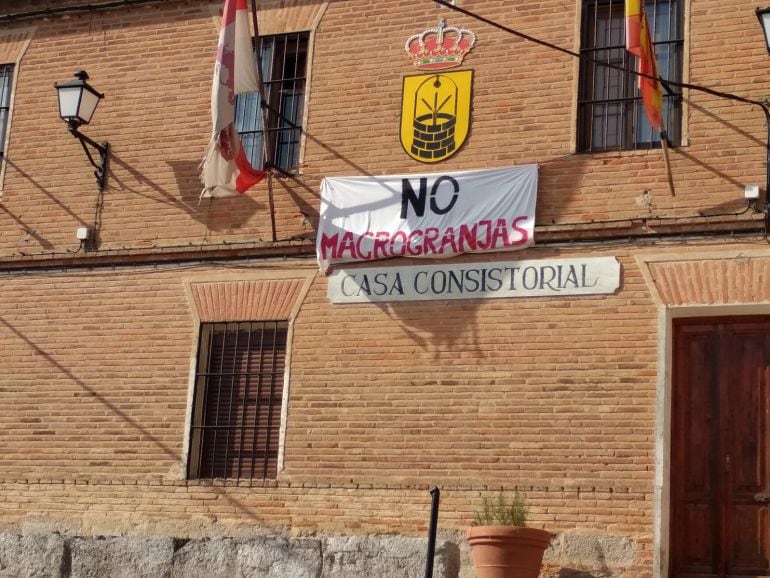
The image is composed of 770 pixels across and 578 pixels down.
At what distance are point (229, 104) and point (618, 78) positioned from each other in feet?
11.1

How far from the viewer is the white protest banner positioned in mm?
11641

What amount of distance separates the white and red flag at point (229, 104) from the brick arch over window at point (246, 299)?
872 millimetres

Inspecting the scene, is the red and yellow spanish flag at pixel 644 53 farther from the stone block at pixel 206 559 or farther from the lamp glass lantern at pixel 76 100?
the lamp glass lantern at pixel 76 100

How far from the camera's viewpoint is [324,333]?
39.7 ft

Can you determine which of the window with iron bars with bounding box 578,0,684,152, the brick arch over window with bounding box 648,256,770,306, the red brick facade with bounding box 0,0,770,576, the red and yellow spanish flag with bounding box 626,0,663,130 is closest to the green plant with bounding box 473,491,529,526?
the red brick facade with bounding box 0,0,770,576

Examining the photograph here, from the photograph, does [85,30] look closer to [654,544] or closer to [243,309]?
[243,309]

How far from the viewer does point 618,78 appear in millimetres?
11852

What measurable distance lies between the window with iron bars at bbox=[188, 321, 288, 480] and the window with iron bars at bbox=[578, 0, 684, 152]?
10.8ft

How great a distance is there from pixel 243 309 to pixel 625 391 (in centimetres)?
359

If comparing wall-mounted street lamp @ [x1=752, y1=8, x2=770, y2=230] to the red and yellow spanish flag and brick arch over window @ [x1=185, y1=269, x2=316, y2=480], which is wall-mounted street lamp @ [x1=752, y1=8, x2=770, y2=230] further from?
brick arch over window @ [x1=185, y1=269, x2=316, y2=480]

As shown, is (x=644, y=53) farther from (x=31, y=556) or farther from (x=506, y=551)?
(x=31, y=556)

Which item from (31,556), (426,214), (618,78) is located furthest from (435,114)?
(31,556)

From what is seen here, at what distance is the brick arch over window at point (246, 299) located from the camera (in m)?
12.3

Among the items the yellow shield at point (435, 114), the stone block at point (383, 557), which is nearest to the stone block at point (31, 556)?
the stone block at point (383, 557)
